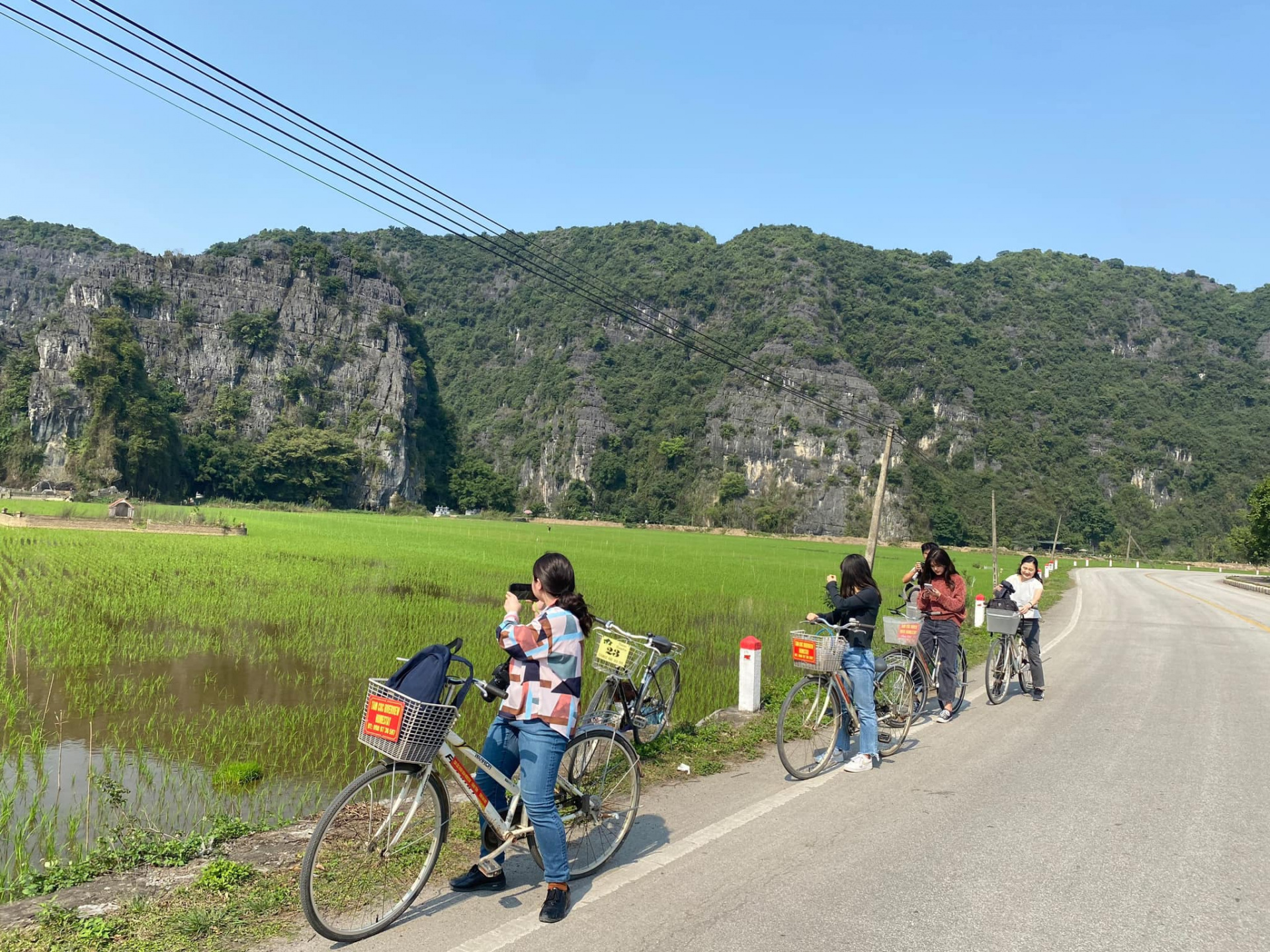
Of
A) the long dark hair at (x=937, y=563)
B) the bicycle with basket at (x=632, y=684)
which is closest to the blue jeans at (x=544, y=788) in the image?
the bicycle with basket at (x=632, y=684)

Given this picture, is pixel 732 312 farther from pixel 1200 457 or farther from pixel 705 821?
pixel 705 821

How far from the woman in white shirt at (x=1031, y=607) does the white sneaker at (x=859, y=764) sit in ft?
12.2

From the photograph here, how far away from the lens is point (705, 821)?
4.54 meters

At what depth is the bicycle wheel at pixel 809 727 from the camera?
542cm

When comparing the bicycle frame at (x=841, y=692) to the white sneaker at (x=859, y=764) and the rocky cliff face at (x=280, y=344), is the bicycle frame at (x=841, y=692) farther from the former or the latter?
the rocky cliff face at (x=280, y=344)

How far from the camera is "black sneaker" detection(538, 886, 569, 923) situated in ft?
10.6

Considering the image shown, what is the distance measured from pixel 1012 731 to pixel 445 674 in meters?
5.97

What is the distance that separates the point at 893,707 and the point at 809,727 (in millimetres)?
1132

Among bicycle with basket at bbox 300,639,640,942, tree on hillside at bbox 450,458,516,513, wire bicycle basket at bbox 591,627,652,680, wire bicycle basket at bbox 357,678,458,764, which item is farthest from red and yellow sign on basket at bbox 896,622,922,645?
tree on hillside at bbox 450,458,516,513

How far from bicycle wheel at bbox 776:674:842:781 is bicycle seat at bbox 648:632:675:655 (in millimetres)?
1044

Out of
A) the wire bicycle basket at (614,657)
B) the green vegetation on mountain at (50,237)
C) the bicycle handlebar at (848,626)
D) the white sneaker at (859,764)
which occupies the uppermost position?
the green vegetation on mountain at (50,237)

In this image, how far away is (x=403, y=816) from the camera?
10.6 ft

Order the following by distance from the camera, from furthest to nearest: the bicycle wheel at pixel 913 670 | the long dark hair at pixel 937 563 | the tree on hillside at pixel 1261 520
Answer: the tree on hillside at pixel 1261 520 < the long dark hair at pixel 937 563 < the bicycle wheel at pixel 913 670

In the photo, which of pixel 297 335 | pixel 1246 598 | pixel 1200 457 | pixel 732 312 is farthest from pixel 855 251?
pixel 1246 598
